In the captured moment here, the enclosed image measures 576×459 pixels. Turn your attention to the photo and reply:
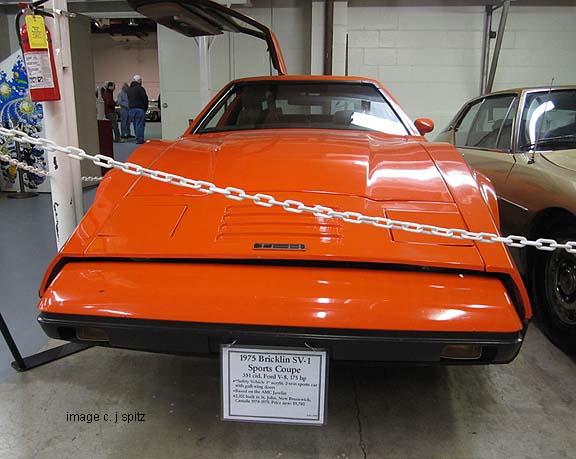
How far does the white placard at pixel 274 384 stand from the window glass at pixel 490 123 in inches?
94.3

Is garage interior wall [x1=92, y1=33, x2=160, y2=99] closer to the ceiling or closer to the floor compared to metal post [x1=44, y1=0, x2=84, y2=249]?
closer to the ceiling

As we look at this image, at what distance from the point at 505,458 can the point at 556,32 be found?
23.5 ft

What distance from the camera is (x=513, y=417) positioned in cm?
168

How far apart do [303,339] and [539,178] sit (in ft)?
5.84

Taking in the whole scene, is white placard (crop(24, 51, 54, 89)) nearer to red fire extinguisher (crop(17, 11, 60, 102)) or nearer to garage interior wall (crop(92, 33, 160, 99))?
red fire extinguisher (crop(17, 11, 60, 102))

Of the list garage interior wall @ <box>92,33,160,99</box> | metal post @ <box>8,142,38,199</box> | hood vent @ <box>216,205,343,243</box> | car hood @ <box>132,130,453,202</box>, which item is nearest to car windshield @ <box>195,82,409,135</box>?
car hood @ <box>132,130,453,202</box>

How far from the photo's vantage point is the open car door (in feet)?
8.36

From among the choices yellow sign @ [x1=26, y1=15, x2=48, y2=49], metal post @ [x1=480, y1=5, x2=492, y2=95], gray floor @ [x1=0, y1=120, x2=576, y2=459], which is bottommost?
gray floor @ [x1=0, y1=120, x2=576, y2=459]

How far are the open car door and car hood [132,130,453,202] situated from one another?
0.92m

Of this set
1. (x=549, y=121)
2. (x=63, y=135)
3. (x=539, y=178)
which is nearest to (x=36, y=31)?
(x=63, y=135)

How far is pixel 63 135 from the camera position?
210 centimetres

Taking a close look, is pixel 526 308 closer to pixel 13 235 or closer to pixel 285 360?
pixel 285 360

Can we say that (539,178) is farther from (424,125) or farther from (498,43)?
(498,43)

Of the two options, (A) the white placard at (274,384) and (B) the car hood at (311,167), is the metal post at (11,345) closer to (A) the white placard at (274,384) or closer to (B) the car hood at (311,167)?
(B) the car hood at (311,167)
